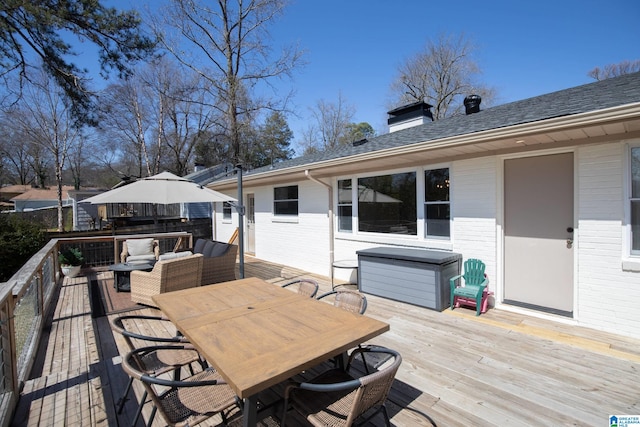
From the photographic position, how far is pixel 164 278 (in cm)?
487

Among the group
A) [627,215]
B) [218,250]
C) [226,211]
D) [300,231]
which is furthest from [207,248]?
[627,215]

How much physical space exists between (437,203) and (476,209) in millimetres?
664

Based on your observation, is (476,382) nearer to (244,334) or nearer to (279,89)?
(244,334)

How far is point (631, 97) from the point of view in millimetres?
3328

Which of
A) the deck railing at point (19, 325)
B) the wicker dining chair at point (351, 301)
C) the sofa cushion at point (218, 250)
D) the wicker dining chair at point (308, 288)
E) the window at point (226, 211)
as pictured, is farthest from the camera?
the window at point (226, 211)

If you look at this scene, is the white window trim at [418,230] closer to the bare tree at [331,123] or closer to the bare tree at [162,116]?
the bare tree at [162,116]

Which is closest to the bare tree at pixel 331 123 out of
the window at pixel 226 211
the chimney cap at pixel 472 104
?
the window at pixel 226 211

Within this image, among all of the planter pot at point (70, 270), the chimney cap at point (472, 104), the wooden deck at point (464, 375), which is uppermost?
the chimney cap at point (472, 104)

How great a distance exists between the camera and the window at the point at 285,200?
8.48m

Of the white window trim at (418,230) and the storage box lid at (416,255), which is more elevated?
the white window trim at (418,230)

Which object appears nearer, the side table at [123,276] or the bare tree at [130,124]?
the side table at [123,276]

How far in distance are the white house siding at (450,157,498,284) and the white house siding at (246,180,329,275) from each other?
313 centimetres

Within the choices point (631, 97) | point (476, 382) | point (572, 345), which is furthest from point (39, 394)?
point (631, 97)

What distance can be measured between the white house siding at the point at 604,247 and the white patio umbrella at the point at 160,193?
19.8ft
